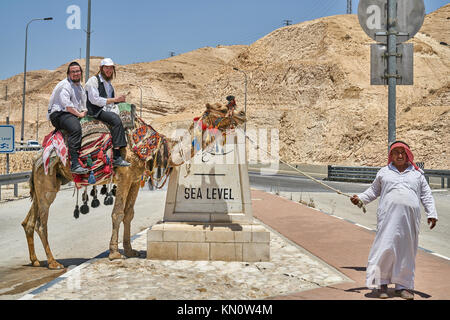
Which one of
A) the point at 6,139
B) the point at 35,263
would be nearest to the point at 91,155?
the point at 35,263

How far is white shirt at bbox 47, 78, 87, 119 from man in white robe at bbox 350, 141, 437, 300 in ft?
15.8

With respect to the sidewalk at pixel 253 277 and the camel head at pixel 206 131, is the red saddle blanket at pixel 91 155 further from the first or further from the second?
the sidewalk at pixel 253 277

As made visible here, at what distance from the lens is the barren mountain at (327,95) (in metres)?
48.1

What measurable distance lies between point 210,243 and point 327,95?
61.9 m

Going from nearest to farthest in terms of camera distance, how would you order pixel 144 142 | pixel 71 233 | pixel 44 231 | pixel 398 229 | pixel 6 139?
pixel 398 229 < pixel 44 231 < pixel 144 142 < pixel 71 233 < pixel 6 139

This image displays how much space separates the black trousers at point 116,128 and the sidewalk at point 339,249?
3396 millimetres

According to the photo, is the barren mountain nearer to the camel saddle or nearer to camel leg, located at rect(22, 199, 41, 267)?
the camel saddle

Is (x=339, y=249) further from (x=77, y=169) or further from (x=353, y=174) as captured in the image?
(x=353, y=174)

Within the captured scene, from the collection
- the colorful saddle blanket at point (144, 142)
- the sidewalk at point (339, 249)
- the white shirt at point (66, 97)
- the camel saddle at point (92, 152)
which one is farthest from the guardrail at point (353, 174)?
the white shirt at point (66, 97)

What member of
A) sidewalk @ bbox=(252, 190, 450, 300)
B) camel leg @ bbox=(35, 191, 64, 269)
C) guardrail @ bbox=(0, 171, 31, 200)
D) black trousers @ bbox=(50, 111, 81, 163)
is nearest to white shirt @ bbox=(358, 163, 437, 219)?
sidewalk @ bbox=(252, 190, 450, 300)

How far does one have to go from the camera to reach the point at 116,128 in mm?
7273

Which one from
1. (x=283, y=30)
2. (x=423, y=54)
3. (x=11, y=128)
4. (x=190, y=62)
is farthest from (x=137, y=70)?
(x=11, y=128)

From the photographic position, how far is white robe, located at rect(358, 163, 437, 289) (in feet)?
18.6
